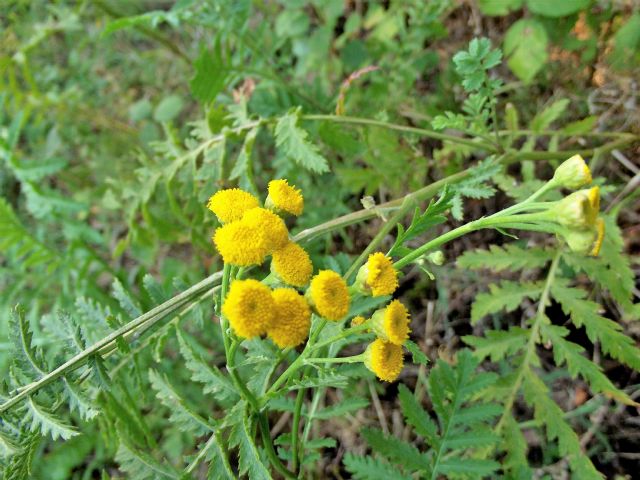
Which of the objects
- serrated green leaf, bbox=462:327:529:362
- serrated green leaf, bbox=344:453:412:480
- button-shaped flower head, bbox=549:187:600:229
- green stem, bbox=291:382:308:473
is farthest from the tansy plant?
serrated green leaf, bbox=462:327:529:362

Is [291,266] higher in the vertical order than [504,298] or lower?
higher

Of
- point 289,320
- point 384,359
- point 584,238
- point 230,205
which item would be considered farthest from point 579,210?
point 230,205

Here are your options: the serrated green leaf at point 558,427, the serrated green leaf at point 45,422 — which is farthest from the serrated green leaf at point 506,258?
the serrated green leaf at point 45,422

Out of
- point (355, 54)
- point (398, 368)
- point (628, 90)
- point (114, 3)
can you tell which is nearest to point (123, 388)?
point (398, 368)

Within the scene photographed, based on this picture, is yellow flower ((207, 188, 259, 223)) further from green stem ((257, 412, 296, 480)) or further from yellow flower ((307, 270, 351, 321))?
green stem ((257, 412, 296, 480))

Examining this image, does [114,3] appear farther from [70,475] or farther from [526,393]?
[526,393]

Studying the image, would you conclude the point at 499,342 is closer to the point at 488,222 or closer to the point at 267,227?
the point at 488,222
